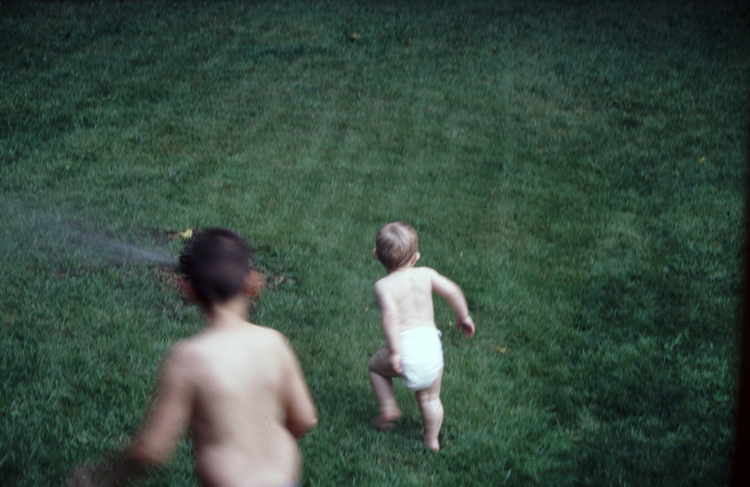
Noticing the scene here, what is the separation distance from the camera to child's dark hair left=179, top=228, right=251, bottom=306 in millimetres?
1971

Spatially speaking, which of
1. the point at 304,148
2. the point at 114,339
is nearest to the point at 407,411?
the point at 114,339

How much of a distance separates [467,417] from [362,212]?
9.09ft

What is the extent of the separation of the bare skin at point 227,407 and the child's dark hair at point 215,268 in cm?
4

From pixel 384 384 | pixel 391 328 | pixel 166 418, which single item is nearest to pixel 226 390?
pixel 166 418

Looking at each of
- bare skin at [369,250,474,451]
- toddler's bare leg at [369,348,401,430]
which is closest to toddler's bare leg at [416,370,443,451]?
bare skin at [369,250,474,451]

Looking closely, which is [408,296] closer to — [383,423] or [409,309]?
[409,309]

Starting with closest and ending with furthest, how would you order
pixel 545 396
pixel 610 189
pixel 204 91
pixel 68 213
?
1. pixel 545 396
2. pixel 68 213
3. pixel 610 189
4. pixel 204 91

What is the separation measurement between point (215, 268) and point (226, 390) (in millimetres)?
375

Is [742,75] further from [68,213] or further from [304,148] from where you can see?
[68,213]

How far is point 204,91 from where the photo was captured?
28.4 ft

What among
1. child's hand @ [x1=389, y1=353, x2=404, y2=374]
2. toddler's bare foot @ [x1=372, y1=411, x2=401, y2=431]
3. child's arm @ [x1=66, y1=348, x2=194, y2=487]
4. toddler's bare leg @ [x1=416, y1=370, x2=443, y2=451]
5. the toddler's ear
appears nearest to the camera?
child's arm @ [x1=66, y1=348, x2=194, y2=487]

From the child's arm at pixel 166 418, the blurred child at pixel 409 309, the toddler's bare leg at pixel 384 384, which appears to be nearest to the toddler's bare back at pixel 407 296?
the blurred child at pixel 409 309

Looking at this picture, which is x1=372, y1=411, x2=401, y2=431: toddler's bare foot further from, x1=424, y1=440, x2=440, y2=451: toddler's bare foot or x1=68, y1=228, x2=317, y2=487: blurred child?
x1=68, y1=228, x2=317, y2=487: blurred child

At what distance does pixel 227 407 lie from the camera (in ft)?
6.31
